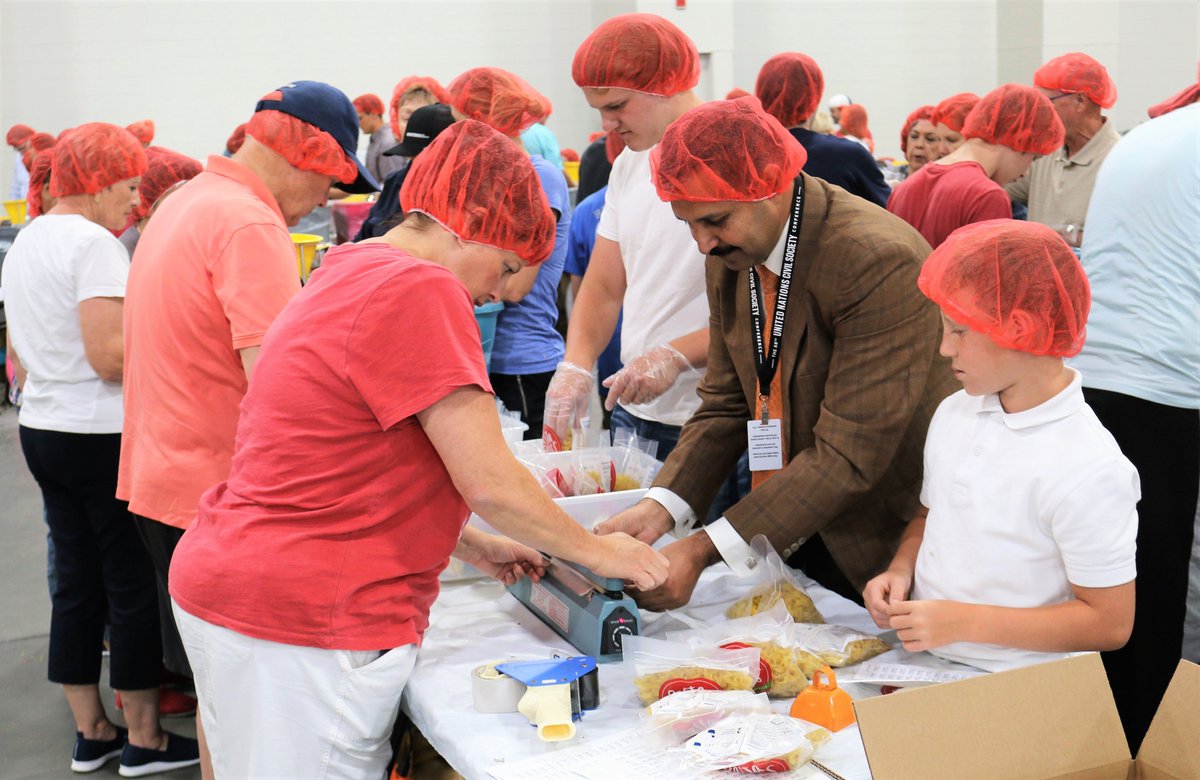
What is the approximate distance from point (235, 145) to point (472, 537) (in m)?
4.12

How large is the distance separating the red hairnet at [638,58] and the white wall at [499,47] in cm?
883

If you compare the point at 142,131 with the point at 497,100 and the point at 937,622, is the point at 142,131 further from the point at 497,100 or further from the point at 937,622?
the point at 937,622

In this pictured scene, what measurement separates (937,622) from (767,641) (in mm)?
229

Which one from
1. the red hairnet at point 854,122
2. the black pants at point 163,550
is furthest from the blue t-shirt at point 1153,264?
the red hairnet at point 854,122

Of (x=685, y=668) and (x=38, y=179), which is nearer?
(x=685, y=668)

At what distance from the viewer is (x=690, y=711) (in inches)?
53.6

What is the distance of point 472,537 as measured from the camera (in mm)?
1846

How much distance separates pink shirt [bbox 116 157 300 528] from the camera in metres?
2.01

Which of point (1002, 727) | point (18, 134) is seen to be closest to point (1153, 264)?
point (1002, 727)

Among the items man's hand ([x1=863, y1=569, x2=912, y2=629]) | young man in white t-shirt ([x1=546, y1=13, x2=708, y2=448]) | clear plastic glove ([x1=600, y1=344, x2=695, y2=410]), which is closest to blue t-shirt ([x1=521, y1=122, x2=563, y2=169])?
young man in white t-shirt ([x1=546, y1=13, x2=708, y2=448])

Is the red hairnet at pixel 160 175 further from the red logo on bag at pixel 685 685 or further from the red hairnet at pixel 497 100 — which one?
the red logo on bag at pixel 685 685

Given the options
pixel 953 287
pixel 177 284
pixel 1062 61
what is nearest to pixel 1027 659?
pixel 953 287

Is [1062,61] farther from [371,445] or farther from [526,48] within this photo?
[526,48]

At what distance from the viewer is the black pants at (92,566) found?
2818 millimetres
